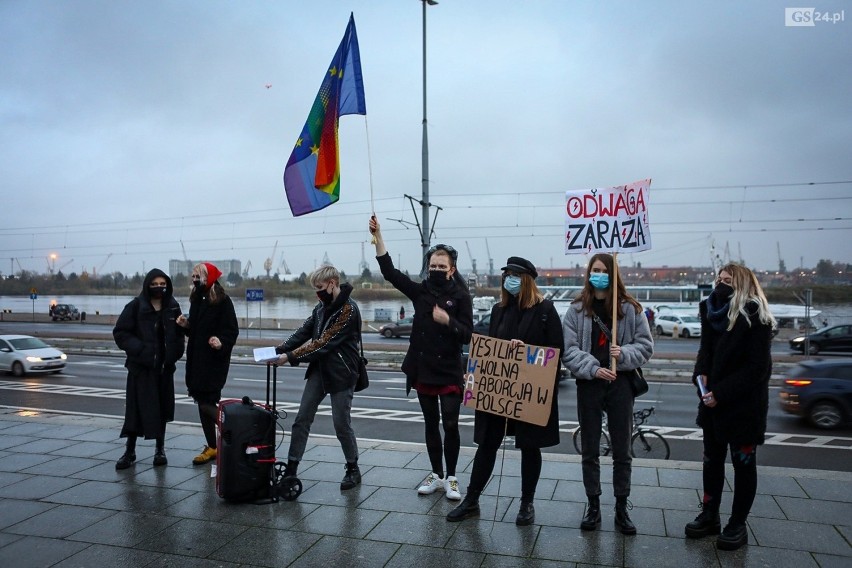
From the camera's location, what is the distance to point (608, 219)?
207 inches

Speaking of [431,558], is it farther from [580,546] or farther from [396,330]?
[396,330]

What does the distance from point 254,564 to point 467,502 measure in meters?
1.62

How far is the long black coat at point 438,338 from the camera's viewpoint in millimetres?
5324

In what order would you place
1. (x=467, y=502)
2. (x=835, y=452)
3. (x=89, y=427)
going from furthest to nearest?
(x=835, y=452)
(x=89, y=427)
(x=467, y=502)

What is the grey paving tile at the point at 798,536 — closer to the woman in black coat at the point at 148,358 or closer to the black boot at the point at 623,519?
the black boot at the point at 623,519

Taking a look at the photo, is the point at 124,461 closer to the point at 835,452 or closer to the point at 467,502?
the point at 467,502

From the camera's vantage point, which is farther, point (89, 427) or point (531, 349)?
point (89, 427)

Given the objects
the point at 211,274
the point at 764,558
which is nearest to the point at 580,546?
the point at 764,558

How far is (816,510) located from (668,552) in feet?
5.17

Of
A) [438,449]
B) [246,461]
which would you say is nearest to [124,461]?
[246,461]

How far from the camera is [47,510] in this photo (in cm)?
530

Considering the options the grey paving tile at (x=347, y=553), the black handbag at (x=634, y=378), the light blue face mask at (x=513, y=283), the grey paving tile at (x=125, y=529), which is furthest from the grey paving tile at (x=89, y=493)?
the black handbag at (x=634, y=378)

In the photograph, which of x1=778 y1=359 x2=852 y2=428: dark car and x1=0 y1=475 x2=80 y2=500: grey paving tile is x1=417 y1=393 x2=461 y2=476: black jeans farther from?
x1=778 y1=359 x2=852 y2=428: dark car

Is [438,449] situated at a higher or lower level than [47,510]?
higher
